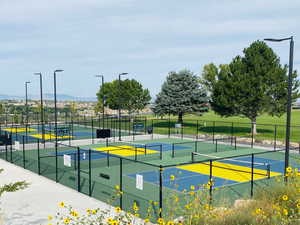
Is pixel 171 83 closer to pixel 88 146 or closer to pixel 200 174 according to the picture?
pixel 88 146

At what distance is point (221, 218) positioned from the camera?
8320 millimetres

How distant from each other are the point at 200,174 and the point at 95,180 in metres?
6.76

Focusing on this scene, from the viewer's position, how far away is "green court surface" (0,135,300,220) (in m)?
15.2

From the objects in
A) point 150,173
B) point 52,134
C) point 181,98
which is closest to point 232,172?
point 150,173

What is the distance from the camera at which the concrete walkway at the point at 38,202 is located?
13050 millimetres

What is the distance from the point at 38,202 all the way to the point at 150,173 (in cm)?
A: 822

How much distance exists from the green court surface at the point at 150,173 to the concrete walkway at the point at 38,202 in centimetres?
66

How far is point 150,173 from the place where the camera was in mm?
21609

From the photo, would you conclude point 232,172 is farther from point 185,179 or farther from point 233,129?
point 233,129

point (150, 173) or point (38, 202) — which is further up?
point (38, 202)

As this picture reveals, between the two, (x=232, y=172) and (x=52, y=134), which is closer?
(x=232, y=172)

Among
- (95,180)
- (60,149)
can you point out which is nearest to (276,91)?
(60,149)

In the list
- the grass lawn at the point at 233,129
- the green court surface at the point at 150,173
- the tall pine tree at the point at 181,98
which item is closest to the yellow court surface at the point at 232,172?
the green court surface at the point at 150,173

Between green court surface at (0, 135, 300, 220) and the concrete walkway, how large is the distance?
2.17ft
